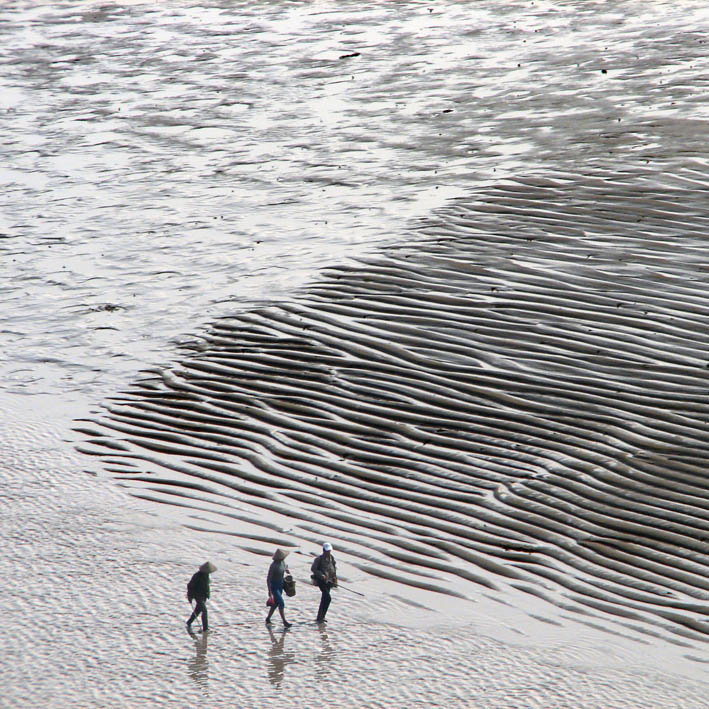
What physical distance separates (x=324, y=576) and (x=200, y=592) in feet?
3.65

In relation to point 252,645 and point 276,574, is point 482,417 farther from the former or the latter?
point 252,645

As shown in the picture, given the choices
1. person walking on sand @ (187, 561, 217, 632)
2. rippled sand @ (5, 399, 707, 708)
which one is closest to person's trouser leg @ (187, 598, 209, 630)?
person walking on sand @ (187, 561, 217, 632)

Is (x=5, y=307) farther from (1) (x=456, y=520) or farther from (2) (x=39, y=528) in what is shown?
(1) (x=456, y=520)

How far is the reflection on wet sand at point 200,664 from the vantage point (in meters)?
9.67

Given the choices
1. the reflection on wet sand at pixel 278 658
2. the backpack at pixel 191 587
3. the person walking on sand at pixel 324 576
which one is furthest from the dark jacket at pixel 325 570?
the backpack at pixel 191 587

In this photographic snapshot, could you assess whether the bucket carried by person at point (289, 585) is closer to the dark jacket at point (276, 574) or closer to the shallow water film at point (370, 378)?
the dark jacket at point (276, 574)

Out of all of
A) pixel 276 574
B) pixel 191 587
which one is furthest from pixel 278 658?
pixel 191 587

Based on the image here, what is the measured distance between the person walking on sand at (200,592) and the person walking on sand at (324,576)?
957 millimetres

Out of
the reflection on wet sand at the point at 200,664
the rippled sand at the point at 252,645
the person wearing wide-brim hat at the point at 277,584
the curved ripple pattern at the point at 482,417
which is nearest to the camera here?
the rippled sand at the point at 252,645

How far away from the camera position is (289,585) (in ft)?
34.9

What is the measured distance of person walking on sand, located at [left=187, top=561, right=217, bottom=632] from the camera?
10.4m

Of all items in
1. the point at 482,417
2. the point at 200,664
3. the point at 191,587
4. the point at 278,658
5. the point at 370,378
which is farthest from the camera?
the point at 370,378

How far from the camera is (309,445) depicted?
13.9m

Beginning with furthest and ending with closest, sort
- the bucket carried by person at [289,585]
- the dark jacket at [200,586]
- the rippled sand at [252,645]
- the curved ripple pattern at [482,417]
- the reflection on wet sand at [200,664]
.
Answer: the curved ripple pattern at [482,417] < the bucket carried by person at [289,585] < the dark jacket at [200,586] < the reflection on wet sand at [200,664] < the rippled sand at [252,645]
